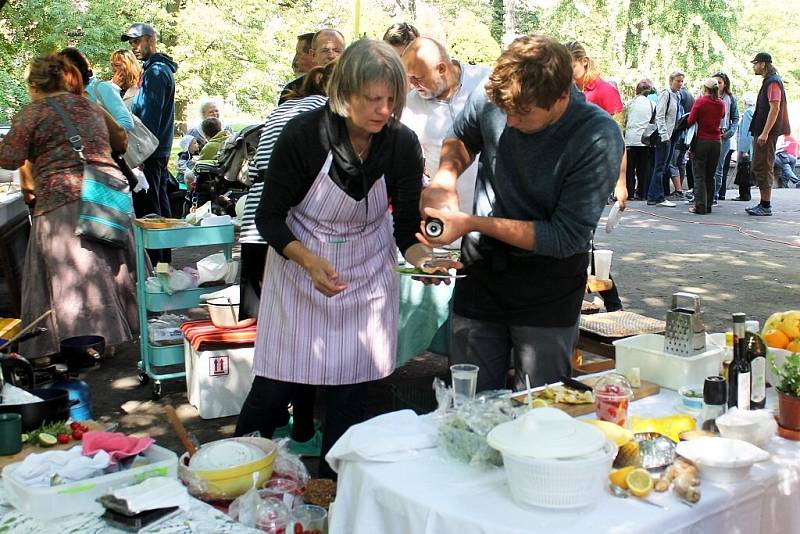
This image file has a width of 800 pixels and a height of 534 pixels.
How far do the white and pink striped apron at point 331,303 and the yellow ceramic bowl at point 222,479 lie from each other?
393 millimetres

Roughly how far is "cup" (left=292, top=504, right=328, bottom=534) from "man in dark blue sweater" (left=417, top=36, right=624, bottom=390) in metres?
0.69

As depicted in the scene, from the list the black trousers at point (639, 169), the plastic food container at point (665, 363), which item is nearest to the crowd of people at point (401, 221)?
the plastic food container at point (665, 363)

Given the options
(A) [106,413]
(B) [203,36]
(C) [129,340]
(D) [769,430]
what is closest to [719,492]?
(D) [769,430]

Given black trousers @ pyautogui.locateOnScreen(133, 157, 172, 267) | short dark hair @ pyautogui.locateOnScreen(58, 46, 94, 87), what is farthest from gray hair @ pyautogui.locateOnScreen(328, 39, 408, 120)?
black trousers @ pyautogui.locateOnScreen(133, 157, 172, 267)

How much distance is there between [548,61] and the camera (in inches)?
91.2

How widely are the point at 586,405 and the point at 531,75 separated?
90 cm

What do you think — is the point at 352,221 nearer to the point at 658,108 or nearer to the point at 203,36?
the point at 658,108

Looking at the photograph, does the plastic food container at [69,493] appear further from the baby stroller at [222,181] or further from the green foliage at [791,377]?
the baby stroller at [222,181]

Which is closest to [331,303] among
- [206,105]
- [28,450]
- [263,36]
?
[28,450]

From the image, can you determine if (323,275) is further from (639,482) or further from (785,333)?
(785,333)

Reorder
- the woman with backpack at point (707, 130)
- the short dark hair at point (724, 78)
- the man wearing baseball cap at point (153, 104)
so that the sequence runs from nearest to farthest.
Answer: the man wearing baseball cap at point (153, 104)
the woman with backpack at point (707, 130)
the short dark hair at point (724, 78)

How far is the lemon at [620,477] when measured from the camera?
1856 millimetres

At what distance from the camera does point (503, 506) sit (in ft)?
5.83

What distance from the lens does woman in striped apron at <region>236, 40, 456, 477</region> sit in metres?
2.54
